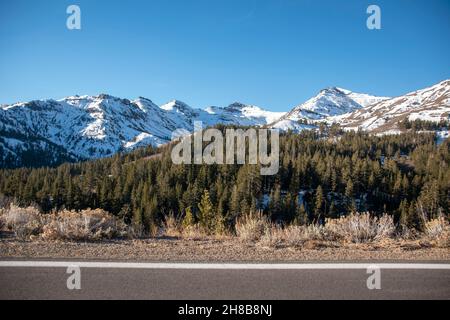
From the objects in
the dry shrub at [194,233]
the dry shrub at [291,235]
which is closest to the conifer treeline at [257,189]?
the dry shrub at [194,233]

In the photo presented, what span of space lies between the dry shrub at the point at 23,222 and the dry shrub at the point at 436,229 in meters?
10.4

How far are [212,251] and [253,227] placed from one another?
2.19 metres

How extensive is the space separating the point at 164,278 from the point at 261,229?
4.57 metres

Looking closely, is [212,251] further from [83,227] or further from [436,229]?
[436,229]

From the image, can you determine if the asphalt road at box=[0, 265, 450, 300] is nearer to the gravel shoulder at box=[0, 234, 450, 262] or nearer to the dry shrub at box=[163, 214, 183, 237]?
the gravel shoulder at box=[0, 234, 450, 262]

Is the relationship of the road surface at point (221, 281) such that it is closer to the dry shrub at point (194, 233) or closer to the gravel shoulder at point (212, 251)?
the gravel shoulder at point (212, 251)

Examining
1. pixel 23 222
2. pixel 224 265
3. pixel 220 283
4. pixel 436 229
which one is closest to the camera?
pixel 220 283

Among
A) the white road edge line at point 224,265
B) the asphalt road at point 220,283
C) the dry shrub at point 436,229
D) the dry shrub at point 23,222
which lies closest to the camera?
the asphalt road at point 220,283

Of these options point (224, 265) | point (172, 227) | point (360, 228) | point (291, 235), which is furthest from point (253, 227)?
point (224, 265)

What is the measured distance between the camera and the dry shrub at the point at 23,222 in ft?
28.4

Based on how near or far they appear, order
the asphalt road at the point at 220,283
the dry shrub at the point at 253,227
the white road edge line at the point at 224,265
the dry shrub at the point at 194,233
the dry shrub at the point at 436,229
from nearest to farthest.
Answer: the asphalt road at the point at 220,283
the white road edge line at the point at 224,265
the dry shrub at the point at 436,229
the dry shrub at the point at 253,227
the dry shrub at the point at 194,233

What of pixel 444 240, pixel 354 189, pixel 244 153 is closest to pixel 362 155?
pixel 354 189

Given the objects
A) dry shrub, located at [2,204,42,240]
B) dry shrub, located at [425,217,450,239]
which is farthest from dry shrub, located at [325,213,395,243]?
dry shrub, located at [2,204,42,240]

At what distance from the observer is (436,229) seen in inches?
362
